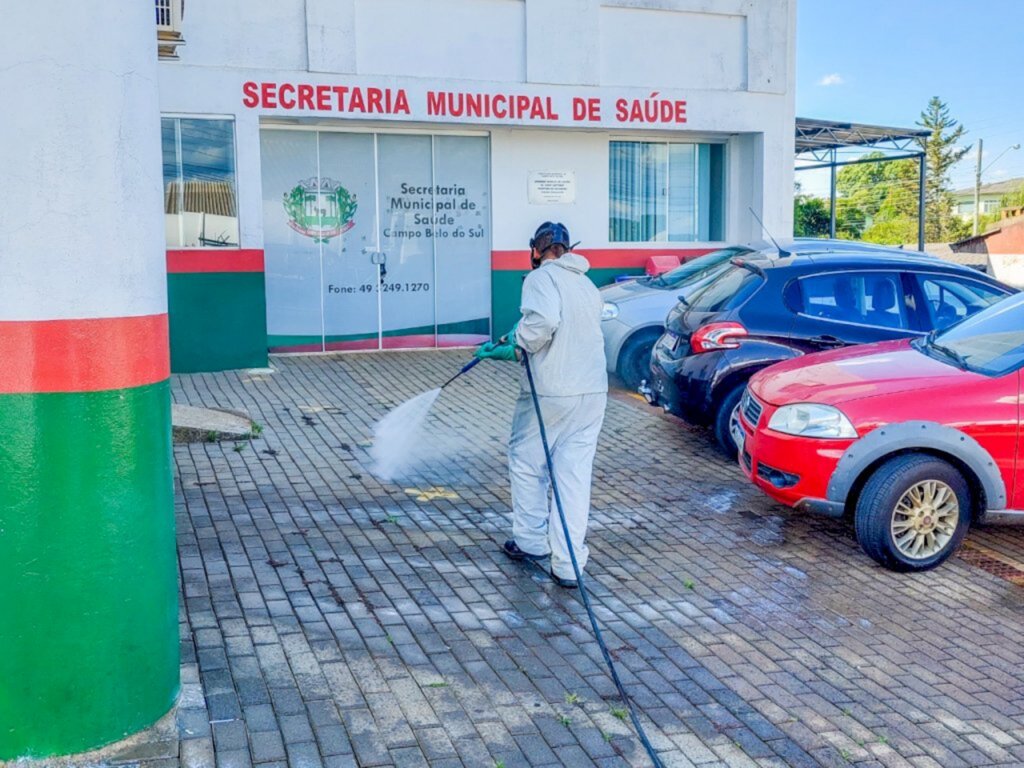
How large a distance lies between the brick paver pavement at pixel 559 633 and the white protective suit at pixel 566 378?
1.41 feet

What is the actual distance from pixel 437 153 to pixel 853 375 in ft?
29.2

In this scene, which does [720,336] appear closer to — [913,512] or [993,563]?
[913,512]

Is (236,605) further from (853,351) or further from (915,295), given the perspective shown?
(915,295)

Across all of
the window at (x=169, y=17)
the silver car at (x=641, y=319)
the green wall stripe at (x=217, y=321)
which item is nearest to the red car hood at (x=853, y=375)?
the silver car at (x=641, y=319)

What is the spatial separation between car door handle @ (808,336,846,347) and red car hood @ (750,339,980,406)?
4.22ft

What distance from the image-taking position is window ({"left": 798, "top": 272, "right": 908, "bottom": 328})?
9.16 metres

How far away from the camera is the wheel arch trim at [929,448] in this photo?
21.3 feet

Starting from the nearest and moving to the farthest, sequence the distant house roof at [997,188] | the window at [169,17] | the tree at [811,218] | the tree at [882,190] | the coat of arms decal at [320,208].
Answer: the window at [169,17] < the coat of arms decal at [320,208] < the tree at [811,218] < the tree at [882,190] < the distant house roof at [997,188]

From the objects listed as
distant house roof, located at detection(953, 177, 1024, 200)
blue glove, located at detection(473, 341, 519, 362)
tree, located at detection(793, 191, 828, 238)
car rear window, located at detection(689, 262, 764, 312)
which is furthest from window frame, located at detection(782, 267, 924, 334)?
distant house roof, located at detection(953, 177, 1024, 200)

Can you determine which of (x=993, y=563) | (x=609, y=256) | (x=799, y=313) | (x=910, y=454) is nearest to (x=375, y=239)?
(x=609, y=256)

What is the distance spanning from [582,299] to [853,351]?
250 centimetres

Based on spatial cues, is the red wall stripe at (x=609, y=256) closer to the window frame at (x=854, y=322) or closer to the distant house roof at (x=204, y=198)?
the distant house roof at (x=204, y=198)

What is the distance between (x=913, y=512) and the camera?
6559 millimetres

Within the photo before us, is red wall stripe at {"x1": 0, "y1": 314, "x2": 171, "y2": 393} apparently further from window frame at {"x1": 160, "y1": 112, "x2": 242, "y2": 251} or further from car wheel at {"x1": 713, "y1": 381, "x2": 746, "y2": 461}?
window frame at {"x1": 160, "y1": 112, "x2": 242, "y2": 251}
